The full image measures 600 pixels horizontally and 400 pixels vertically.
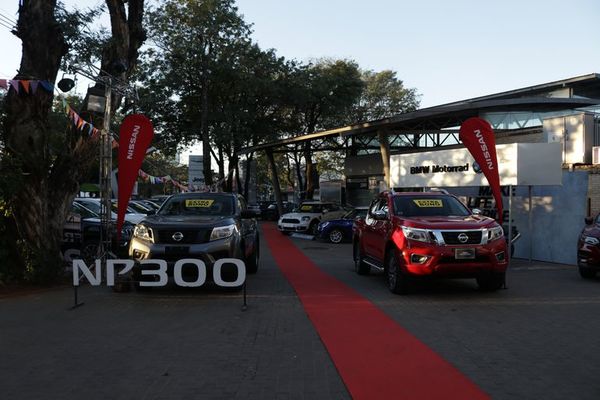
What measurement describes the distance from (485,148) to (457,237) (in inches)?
144

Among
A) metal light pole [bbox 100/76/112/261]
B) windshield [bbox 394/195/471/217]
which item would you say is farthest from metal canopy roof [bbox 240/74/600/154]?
metal light pole [bbox 100/76/112/261]

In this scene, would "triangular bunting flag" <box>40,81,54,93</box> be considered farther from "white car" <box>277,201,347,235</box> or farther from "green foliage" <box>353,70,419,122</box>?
"green foliage" <box>353,70,419,122</box>

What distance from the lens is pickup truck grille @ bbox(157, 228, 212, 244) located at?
941 centimetres

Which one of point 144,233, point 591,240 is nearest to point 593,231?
point 591,240

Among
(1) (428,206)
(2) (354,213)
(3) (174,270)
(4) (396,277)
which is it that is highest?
(1) (428,206)

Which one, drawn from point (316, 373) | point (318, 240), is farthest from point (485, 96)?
point (316, 373)

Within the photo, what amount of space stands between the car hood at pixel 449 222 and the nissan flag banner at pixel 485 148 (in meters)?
2.16

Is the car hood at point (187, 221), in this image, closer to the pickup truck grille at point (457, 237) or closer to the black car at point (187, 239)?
the black car at point (187, 239)

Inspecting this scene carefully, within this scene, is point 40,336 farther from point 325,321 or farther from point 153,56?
point 153,56

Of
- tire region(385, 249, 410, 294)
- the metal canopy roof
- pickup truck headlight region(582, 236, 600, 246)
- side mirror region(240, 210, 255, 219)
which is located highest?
the metal canopy roof

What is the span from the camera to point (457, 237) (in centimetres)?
907

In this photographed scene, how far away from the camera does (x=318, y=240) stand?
2408 centimetres

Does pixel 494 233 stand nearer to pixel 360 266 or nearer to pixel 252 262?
pixel 360 266

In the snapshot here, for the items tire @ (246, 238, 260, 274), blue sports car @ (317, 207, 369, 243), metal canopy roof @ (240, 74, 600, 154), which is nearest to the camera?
tire @ (246, 238, 260, 274)
